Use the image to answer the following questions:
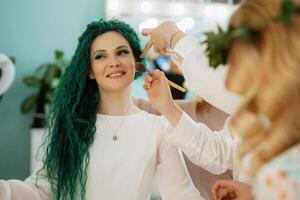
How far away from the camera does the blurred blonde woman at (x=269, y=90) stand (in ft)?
1.83

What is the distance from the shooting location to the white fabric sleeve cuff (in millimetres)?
1012

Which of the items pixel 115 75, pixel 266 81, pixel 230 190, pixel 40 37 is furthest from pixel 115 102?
pixel 40 37

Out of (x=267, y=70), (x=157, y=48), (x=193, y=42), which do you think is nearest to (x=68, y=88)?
(x=157, y=48)

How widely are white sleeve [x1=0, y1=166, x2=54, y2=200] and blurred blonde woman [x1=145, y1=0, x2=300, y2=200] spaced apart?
1.98 ft

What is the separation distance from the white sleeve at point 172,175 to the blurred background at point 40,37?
5.98 feet

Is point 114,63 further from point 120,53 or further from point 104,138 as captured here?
point 104,138

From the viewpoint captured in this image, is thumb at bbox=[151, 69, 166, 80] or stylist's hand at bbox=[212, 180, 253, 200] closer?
stylist's hand at bbox=[212, 180, 253, 200]

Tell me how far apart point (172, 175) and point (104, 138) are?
215 millimetres

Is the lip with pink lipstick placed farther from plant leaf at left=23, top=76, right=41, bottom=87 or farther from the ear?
plant leaf at left=23, top=76, right=41, bottom=87

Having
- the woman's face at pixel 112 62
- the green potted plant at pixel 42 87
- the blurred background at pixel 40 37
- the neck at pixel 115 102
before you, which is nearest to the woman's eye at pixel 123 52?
the woman's face at pixel 112 62

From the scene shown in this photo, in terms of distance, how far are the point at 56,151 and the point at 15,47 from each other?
217cm

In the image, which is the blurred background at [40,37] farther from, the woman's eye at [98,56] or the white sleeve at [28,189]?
the white sleeve at [28,189]

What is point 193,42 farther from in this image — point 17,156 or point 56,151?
point 17,156

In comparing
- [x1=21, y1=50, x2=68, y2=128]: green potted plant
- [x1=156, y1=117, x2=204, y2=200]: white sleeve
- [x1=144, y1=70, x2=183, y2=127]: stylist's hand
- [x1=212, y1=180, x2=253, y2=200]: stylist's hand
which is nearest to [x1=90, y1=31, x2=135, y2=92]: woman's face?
[x1=144, y1=70, x2=183, y2=127]: stylist's hand
